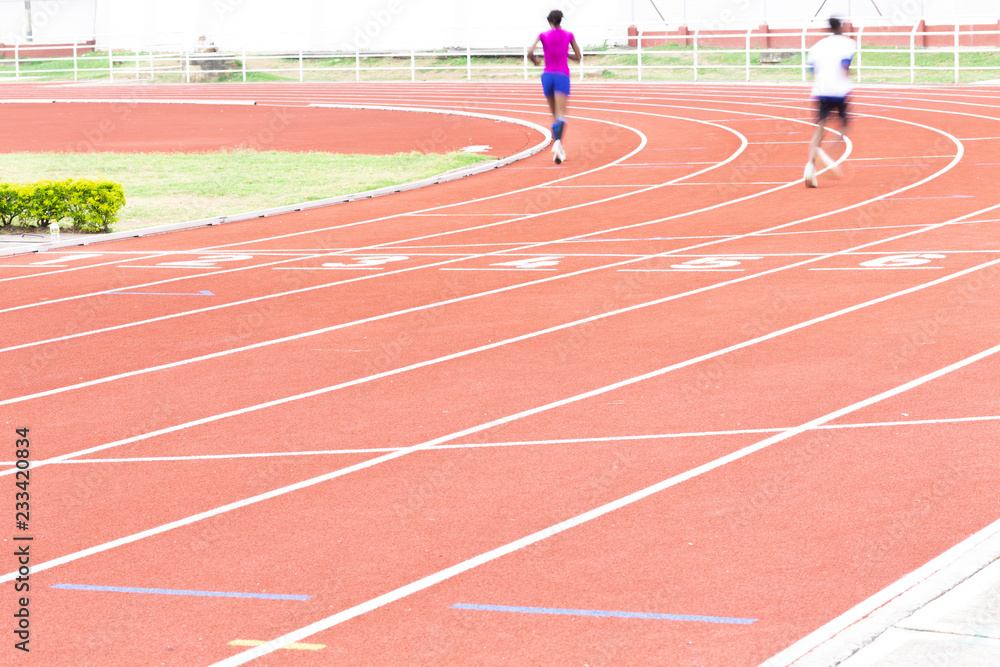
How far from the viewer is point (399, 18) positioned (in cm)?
5006

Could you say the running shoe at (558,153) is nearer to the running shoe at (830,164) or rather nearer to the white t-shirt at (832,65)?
the running shoe at (830,164)

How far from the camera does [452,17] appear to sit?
49.7 metres

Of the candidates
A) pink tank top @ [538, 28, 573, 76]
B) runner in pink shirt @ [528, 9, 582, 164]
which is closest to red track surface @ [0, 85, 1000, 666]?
runner in pink shirt @ [528, 9, 582, 164]

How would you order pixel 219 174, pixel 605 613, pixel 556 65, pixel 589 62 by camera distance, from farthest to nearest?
pixel 589 62 → pixel 219 174 → pixel 556 65 → pixel 605 613

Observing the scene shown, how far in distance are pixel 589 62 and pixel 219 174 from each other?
25.6 meters

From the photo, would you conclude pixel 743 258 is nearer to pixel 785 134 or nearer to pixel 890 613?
pixel 890 613

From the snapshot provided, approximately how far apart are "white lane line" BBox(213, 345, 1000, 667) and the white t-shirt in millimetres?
8373

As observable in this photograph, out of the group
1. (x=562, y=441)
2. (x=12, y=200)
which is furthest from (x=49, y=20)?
(x=562, y=441)

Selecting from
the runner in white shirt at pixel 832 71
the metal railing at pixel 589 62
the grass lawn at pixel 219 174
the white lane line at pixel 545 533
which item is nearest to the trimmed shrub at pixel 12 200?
the grass lawn at pixel 219 174

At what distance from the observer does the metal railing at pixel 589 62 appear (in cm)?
3875

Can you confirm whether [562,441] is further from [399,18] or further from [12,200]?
[399,18]

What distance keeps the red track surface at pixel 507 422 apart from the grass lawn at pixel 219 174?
2.23 metres

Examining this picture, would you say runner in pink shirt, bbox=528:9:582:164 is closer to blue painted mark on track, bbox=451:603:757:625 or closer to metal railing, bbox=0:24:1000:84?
blue painted mark on track, bbox=451:603:757:625

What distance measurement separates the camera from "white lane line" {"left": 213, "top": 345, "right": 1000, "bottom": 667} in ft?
15.6
